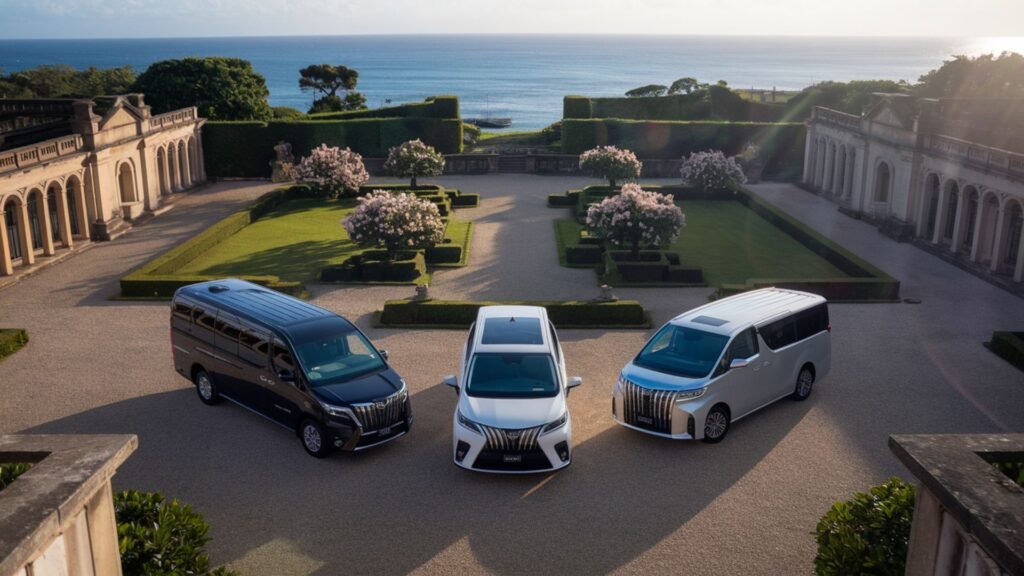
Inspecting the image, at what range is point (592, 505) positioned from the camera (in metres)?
14.3

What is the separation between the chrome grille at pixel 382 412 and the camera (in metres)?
15.8

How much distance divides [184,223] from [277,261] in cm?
935

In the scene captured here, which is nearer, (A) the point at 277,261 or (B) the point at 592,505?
(B) the point at 592,505

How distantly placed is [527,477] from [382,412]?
2904 millimetres

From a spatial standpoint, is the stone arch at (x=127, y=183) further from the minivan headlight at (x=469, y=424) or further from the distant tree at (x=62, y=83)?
the distant tree at (x=62, y=83)

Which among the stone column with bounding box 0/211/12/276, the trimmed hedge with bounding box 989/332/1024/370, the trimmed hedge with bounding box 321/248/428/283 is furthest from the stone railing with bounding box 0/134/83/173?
the trimmed hedge with bounding box 989/332/1024/370

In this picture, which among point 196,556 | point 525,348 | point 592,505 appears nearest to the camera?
point 196,556

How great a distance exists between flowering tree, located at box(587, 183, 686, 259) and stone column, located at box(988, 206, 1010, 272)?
1042 cm

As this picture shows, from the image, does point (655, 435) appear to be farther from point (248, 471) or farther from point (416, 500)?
point (248, 471)

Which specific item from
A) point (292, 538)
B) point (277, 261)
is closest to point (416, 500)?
point (292, 538)

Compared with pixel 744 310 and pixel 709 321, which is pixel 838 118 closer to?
pixel 744 310


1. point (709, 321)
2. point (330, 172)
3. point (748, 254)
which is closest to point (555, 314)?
point (709, 321)

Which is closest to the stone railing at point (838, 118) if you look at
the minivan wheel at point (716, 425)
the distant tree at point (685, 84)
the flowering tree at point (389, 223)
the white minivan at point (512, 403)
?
the flowering tree at point (389, 223)

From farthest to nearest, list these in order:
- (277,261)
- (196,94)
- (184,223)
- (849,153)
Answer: (196,94), (849,153), (184,223), (277,261)
